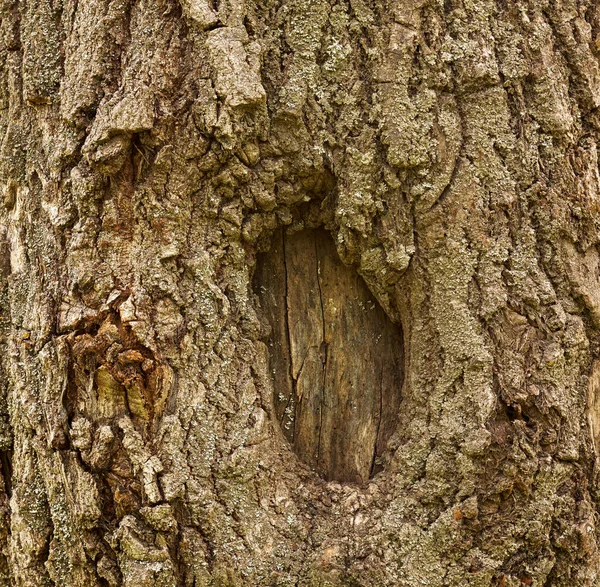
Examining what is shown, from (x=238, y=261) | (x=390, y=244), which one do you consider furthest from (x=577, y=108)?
(x=238, y=261)

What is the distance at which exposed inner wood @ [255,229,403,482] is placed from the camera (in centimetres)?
216

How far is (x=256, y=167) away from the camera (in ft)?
6.43

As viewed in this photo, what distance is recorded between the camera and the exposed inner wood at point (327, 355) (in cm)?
216

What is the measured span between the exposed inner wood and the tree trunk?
112 millimetres

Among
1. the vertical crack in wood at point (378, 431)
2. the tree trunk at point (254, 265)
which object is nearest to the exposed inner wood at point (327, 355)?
the vertical crack in wood at point (378, 431)

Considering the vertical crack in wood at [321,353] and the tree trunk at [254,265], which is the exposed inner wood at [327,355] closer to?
the vertical crack in wood at [321,353]

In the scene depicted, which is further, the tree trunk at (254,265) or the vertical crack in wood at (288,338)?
the vertical crack in wood at (288,338)

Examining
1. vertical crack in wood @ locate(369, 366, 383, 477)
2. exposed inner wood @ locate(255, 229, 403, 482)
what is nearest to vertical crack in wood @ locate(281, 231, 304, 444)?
exposed inner wood @ locate(255, 229, 403, 482)

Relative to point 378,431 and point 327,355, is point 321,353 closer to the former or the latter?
point 327,355

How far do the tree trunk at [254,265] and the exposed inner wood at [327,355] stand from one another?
112 mm

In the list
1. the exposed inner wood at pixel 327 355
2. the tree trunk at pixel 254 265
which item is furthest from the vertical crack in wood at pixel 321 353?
the tree trunk at pixel 254 265

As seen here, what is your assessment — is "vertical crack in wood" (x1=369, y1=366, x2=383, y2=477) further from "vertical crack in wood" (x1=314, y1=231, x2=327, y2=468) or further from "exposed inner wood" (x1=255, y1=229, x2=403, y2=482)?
"vertical crack in wood" (x1=314, y1=231, x2=327, y2=468)

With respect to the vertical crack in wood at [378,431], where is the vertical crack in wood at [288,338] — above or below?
above

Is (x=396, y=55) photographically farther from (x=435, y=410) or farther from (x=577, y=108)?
(x=435, y=410)
